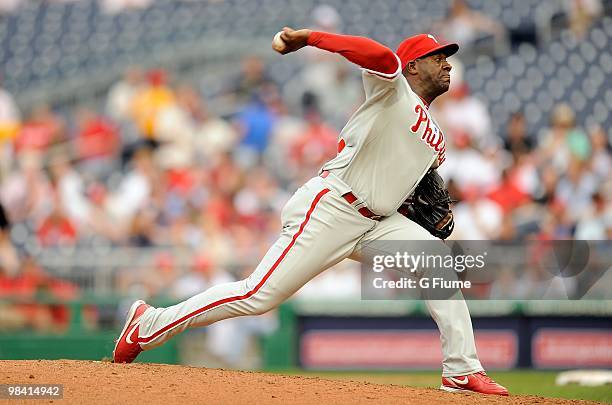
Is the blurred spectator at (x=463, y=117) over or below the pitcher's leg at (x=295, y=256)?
→ over

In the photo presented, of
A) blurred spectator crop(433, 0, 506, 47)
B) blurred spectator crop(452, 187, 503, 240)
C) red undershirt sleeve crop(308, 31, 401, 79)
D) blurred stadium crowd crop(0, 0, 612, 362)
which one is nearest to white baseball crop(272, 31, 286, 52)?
red undershirt sleeve crop(308, 31, 401, 79)

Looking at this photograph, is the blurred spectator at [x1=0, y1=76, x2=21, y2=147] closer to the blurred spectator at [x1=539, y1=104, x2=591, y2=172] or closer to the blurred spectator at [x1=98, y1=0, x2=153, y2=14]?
the blurred spectator at [x1=98, y1=0, x2=153, y2=14]

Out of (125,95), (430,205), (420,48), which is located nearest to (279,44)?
(420,48)

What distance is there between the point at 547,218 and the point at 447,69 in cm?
513

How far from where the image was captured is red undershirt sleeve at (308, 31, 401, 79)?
4.93 m

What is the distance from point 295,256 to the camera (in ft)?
17.3

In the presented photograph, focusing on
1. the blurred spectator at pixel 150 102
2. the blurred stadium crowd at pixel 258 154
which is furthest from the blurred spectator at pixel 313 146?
the blurred spectator at pixel 150 102

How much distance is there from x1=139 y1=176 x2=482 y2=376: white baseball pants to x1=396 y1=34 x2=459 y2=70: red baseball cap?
0.74m

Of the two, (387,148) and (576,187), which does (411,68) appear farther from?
(576,187)

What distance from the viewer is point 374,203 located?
17.4 feet

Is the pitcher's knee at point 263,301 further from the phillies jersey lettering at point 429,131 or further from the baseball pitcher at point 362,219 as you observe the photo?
the phillies jersey lettering at point 429,131

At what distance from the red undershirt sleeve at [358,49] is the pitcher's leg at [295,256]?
70cm

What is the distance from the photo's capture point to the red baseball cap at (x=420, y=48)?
5461 mm

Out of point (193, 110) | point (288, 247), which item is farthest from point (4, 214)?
point (288, 247)
